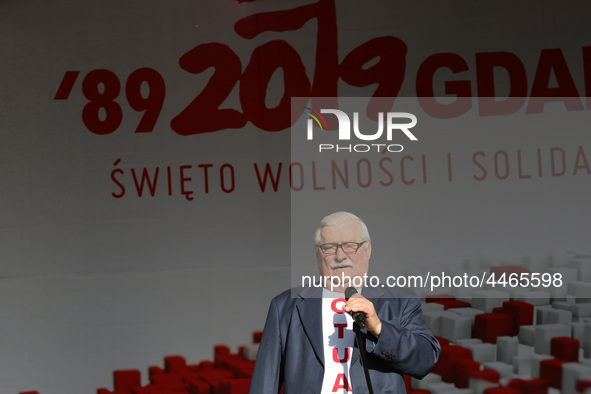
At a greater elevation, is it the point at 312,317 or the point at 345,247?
the point at 345,247

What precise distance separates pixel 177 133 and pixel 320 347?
2166 mm

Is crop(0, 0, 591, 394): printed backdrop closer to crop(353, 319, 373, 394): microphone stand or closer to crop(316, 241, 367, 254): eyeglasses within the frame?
crop(316, 241, 367, 254): eyeglasses

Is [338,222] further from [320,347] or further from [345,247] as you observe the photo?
[320,347]

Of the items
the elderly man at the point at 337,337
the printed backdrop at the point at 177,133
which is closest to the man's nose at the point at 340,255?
the elderly man at the point at 337,337

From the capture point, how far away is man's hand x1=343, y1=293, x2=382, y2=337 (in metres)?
1.71

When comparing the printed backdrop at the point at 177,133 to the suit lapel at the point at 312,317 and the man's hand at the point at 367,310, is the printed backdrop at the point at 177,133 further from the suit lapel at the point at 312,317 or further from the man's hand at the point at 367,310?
the man's hand at the point at 367,310

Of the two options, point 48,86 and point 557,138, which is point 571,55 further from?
point 48,86

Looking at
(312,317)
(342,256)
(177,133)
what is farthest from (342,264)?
(177,133)

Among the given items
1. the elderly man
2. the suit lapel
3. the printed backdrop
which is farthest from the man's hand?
the printed backdrop

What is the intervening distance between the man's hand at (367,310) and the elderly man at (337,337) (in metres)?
0.02

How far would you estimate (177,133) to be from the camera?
3.81 metres

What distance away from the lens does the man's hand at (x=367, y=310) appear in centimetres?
171

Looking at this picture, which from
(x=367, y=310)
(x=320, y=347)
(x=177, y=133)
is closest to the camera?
(x=367, y=310)

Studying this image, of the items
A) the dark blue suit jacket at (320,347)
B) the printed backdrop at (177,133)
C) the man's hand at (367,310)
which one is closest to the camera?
the man's hand at (367,310)
